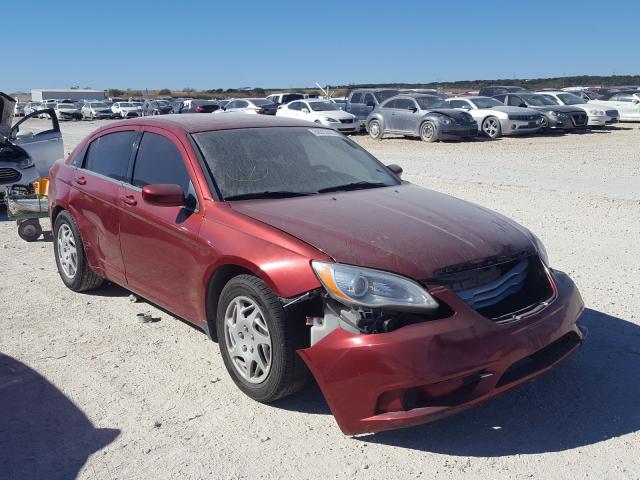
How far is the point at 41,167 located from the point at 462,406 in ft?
29.1

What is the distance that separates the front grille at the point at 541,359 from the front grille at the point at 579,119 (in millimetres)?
22800

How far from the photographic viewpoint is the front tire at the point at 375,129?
2448 centimetres

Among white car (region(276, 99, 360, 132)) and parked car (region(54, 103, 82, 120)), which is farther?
parked car (region(54, 103, 82, 120))

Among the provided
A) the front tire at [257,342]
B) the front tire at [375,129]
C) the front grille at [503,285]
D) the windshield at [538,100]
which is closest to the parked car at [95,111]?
the front tire at [375,129]

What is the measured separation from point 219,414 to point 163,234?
1.32 meters

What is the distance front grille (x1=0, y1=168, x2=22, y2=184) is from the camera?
384 inches

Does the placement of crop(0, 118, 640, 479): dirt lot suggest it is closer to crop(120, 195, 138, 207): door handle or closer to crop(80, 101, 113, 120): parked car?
crop(120, 195, 138, 207): door handle

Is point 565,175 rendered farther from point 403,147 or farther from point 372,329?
point 372,329

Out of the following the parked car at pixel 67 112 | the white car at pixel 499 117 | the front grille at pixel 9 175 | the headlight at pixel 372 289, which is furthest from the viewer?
the parked car at pixel 67 112

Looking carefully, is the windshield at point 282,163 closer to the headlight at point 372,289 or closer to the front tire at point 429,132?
the headlight at point 372,289

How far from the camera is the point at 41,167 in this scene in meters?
10.4

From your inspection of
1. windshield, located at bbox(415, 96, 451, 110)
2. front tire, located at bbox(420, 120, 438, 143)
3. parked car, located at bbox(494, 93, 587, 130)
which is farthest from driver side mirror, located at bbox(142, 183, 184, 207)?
parked car, located at bbox(494, 93, 587, 130)

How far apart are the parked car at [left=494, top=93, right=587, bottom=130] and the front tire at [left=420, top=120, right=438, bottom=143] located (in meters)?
4.49

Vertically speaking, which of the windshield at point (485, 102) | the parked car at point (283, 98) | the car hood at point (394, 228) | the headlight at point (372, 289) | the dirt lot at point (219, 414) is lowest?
the dirt lot at point (219, 414)
